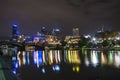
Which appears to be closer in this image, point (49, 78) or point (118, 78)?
point (118, 78)

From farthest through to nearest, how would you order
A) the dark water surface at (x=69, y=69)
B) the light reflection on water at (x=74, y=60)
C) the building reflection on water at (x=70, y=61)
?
the light reflection on water at (x=74, y=60), the building reflection on water at (x=70, y=61), the dark water surface at (x=69, y=69)

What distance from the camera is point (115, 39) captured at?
18350cm

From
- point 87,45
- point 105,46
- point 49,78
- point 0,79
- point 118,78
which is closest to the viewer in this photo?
point 0,79

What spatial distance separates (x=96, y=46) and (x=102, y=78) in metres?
151

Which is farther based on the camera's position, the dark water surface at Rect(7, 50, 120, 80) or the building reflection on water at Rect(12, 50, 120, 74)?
the building reflection on water at Rect(12, 50, 120, 74)

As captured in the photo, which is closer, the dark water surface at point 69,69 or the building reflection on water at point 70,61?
the dark water surface at point 69,69

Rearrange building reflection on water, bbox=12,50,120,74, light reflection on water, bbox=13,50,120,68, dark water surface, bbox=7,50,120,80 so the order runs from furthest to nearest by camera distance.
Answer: light reflection on water, bbox=13,50,120,68 < building reflection on water, bbox=12,50,120,74 < dark water surface, bbox=7,50,120,80

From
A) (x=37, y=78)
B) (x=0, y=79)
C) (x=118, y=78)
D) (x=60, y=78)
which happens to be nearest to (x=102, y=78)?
(x=118, y=78)

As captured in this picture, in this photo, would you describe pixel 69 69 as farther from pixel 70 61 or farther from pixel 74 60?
pixel 74 60

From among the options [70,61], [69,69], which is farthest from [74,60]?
[69,69]

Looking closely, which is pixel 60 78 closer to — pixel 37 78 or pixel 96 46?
pixel 37 78

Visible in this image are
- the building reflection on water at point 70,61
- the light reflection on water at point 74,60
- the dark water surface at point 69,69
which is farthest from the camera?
the light reflection on water at point 74,60

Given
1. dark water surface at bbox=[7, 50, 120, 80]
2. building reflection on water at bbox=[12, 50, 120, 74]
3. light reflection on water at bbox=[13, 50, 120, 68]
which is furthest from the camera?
light reflection on water at bbox=[13, 50, 120, 68]

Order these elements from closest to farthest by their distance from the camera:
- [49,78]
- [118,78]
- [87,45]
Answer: [118,78] < [49,78] < [87,45]
